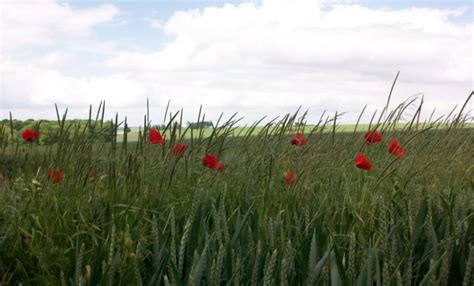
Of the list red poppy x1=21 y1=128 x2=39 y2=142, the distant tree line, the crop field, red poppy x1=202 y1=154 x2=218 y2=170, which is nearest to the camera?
the crop field

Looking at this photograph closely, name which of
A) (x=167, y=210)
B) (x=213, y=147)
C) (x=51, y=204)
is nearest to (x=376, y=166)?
(x=213, y=147)

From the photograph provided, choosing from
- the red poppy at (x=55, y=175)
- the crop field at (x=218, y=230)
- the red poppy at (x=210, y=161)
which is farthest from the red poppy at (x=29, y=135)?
the red poppy at (x=210, y=161)

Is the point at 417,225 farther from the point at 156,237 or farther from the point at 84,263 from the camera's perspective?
the point at 84,263

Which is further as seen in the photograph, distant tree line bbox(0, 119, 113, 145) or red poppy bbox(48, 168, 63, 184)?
distant tree line bbox(0, 119, 113, 145)

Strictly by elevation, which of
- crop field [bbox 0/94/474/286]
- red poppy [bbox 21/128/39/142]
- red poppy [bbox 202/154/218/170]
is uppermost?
red poppy [bbox 21/128/39/142]

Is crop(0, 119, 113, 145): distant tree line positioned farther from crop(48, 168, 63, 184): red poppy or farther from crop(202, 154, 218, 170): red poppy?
crop(202, 154, 218, 170): red poppy

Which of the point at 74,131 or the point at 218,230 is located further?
the point at 74,131

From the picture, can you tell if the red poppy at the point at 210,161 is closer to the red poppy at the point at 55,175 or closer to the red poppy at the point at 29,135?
the red poppy at the point at 55,175

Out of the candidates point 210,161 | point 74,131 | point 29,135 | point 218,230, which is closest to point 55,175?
point 74,131

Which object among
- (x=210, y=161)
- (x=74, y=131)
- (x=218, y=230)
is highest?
(x=74, y=131)

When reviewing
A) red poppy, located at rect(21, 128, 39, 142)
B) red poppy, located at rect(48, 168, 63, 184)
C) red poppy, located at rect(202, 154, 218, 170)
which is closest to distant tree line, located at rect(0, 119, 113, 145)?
red poppy, located at rect(21, 128, 39, 142)

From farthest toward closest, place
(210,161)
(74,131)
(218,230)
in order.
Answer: (74,131) → (210,161) → (218,230)

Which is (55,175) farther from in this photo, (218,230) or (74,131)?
(218,230)

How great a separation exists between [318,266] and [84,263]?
1233mm
